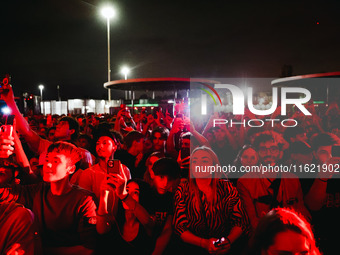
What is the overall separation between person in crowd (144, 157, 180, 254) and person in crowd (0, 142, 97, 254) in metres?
0.69

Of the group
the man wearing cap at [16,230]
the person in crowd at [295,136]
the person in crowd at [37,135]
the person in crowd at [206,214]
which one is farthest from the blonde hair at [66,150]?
the person in crowd at [295,136]

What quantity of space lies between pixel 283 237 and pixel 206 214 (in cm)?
110

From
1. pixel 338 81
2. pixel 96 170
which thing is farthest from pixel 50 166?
pixel 338 81

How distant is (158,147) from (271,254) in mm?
3809

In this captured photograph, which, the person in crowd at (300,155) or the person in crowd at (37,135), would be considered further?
the person in crowd at (300,155)

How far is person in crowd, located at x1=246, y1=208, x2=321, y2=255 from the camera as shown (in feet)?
5.26

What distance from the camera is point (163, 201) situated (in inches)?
117

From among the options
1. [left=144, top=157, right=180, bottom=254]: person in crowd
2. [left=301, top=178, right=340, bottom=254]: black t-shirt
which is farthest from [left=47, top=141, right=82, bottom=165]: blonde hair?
[left=301, top=178, right=340, bottom=254]: black t-shirt

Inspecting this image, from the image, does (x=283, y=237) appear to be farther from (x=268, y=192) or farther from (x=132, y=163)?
(x=132, y=163)

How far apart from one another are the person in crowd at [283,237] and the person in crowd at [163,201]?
128 cm

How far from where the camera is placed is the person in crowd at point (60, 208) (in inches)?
93.2

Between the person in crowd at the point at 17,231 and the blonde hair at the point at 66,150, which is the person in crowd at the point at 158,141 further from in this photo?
the person in crowd at the point at 17,231

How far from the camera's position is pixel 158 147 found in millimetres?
5336

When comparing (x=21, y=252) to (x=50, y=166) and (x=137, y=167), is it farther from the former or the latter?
(x=137, y=167)
